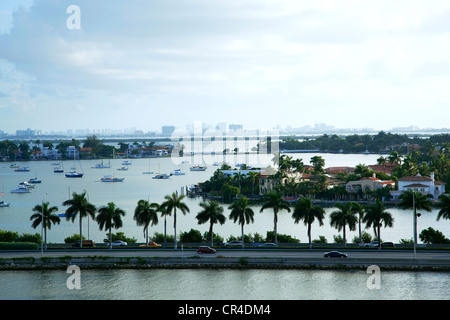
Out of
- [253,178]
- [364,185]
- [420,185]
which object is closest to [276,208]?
[420,185]

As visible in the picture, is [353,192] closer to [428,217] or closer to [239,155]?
[428,217]

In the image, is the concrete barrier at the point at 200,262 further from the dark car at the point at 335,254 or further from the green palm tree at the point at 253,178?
the green palm tree at the point at 253,178

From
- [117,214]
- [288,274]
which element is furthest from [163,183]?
[288,274]

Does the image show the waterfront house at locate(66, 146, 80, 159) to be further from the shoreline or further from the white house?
the shoreline

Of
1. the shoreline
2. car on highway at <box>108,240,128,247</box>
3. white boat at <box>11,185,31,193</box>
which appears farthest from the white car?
white boat at <box>11,185,31,193</box>

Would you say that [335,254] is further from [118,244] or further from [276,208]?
[118,244]

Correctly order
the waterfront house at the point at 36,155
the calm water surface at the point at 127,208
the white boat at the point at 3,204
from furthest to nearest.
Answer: the waterfront house at the point at 36,155
the white boat at the point at 3,204
the calm water surface at the point at 127,208

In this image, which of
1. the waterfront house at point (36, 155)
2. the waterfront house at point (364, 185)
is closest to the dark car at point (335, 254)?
the waterfront house at point (364, 185)

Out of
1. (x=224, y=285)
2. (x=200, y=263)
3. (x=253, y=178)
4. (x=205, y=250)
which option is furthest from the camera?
(x=253, y=178)
